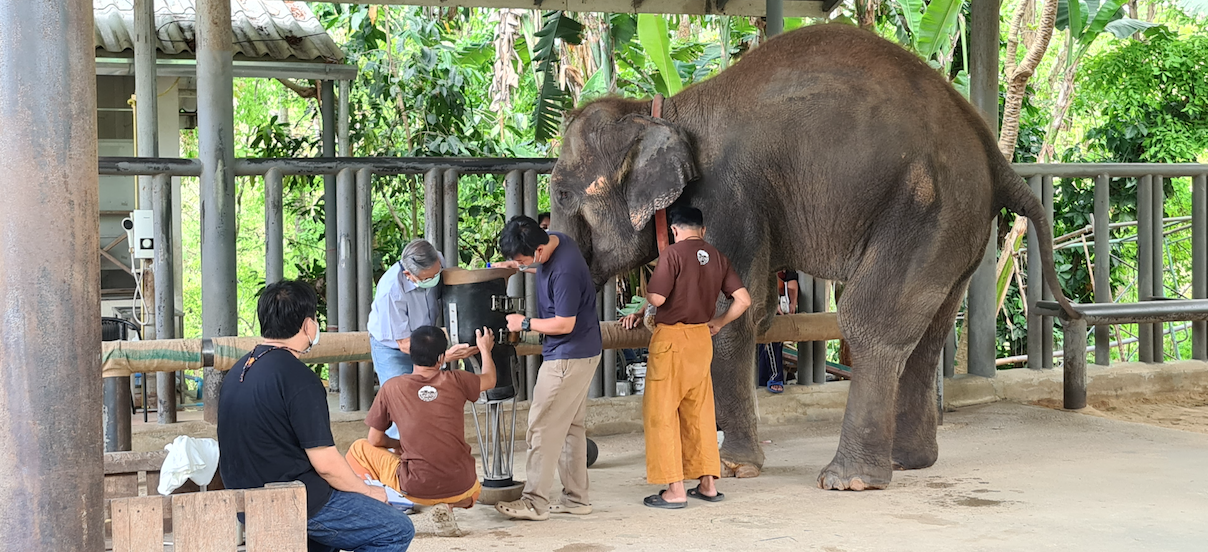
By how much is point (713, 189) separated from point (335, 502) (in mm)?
3530

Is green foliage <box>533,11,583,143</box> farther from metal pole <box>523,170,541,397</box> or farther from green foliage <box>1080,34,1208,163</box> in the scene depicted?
green foliage <box>1080,34,1208,163</box>

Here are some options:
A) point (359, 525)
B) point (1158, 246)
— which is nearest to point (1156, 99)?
point (1158, 246)

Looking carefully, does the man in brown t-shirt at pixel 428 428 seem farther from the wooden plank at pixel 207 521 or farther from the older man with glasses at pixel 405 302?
the wooden plank at pixel 207 521

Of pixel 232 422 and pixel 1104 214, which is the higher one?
pixel 1104 214

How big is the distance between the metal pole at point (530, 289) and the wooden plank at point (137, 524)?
4775 millimetres

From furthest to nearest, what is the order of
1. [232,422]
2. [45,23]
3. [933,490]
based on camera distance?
1. [933,490]
2. [232,422]
3. [45,23]

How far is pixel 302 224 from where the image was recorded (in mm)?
16562

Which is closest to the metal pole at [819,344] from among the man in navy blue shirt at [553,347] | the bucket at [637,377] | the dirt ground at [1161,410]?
the bucket at [637,377]

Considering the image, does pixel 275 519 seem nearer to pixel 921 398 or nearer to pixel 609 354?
pixel 921 398

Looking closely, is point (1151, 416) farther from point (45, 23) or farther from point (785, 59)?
point (45, 23)

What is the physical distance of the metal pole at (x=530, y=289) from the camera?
25.2 feet

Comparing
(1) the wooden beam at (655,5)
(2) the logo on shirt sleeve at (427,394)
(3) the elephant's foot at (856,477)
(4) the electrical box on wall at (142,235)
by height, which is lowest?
(3) the elephant's foot at (856,477)

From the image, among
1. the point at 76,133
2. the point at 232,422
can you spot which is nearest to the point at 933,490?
the point at 232,422

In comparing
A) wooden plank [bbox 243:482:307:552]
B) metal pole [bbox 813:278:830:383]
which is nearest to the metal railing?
metal pole [bbox 813:278:830:383]
